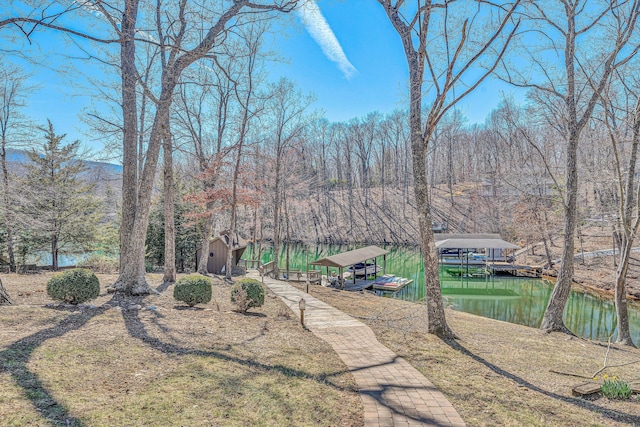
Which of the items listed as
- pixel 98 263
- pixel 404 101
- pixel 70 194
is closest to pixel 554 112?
pixel 404 101

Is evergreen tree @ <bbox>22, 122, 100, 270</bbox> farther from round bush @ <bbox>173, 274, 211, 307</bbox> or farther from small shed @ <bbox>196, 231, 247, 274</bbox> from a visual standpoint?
round bush @ <bbox>173, 274, 211, 307</bbox>

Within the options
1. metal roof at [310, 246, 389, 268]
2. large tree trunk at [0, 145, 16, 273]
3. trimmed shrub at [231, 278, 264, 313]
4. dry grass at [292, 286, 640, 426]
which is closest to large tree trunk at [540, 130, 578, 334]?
dry grass at [292, 286, 640, 426]

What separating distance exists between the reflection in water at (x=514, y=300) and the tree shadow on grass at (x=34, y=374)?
15.3 m

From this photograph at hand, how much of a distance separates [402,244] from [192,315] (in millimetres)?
33650

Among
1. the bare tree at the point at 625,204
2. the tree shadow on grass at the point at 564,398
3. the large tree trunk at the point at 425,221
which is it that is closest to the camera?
the tree shadow on grass at the point at 564,398

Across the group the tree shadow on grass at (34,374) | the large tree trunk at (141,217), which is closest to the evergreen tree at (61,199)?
the large tree trunk at (141,217)

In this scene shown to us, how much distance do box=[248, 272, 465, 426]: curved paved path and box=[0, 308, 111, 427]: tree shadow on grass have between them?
2.59m

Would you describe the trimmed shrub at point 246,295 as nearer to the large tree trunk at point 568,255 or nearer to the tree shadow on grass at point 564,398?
the tree shadow on grass at point 564,398

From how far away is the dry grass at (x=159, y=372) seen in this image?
9.80 ft

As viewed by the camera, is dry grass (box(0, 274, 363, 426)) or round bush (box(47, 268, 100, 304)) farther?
round bush (box(47, 268, 100, 304))

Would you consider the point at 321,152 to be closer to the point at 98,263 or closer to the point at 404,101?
the point at 98,263

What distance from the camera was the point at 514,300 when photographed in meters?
18.6

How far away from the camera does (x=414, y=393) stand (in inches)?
157

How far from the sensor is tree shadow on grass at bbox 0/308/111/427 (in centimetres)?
275
